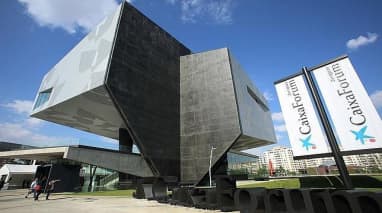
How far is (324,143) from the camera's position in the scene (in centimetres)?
850

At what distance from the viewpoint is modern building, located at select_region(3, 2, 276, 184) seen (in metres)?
26.0

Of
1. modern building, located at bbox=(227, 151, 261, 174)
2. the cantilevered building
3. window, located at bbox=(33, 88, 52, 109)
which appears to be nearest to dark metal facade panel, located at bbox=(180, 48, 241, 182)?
the cantilevered building

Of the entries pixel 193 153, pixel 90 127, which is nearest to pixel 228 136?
pixel 193 153

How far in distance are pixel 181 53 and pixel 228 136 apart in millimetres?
19227

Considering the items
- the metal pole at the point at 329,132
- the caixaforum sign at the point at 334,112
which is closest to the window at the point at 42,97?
the caixaforum sign at the point at 334,112

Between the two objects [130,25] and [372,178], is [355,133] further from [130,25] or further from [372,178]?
[130,25]

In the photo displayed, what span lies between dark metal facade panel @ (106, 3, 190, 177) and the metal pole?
20.4 metres

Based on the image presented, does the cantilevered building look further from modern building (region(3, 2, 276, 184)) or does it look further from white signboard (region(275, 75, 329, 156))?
white signboard (region(275, 75, 329, 156))

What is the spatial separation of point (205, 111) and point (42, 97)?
90.1 feet

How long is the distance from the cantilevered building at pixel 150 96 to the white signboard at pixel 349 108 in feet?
68.6

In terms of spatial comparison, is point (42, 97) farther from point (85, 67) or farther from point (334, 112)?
point (334, 112)

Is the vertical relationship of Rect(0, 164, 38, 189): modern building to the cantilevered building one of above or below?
below

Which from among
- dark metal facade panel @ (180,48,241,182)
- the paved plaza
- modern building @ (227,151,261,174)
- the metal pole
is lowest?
the paved plaza

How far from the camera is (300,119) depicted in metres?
9.26
